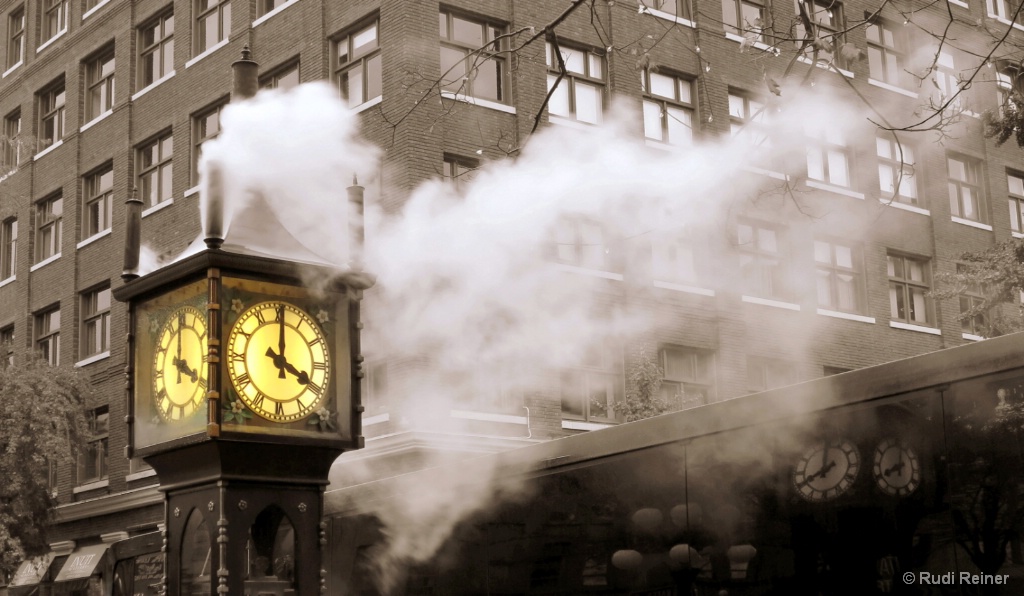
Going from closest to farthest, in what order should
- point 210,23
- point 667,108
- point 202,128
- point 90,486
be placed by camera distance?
point 667,108 < point 202,128 < point 210,23 < point 90,486

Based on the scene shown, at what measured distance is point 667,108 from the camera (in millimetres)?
24781

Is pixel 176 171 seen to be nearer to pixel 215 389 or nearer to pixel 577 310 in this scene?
pixel 577 310

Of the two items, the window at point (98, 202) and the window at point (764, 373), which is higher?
the window at point (98, 202)

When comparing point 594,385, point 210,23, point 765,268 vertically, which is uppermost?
point 210,23

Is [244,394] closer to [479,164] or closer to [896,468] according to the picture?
[896,468]

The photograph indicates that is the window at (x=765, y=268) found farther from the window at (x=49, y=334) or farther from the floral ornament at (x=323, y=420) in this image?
the floral ornament at (x=323, y=420)

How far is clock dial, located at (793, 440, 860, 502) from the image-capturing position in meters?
6.18

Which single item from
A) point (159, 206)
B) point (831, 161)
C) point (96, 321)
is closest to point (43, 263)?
point (96, 321)

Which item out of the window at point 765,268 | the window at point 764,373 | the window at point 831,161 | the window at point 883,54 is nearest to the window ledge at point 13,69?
the window at point 765,268

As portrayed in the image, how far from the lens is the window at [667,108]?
23.8m

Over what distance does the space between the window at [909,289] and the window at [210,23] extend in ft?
49.2

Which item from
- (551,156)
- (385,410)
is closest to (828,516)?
(551,156)

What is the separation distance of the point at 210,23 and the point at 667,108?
31.6 feet

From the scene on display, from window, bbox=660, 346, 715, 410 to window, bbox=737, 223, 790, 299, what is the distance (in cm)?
158
